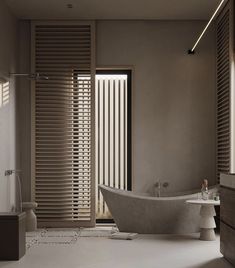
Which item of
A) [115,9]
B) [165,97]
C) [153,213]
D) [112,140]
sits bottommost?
[153,213]

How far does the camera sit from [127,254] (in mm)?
5488

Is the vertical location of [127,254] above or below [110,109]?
below

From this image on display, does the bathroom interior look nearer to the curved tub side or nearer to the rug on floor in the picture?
the rug on floor

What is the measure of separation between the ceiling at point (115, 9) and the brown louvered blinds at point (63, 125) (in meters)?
0.34

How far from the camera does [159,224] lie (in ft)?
22.5

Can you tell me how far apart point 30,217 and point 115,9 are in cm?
296

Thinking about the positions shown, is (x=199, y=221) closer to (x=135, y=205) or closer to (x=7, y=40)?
(x=135, y=205)

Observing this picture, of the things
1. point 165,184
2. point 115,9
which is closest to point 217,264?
point 165,184

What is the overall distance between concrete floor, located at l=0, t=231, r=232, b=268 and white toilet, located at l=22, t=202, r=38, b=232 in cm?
104

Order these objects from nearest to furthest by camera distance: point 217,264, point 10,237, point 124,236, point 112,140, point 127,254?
point 217,264, point 10,237, point 127,254, point 124,236, point 112,140

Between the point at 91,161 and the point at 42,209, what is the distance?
3.14 feet

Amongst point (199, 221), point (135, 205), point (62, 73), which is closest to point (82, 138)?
point (62, 73)

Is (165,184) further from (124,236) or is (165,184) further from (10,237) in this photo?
(10,237)

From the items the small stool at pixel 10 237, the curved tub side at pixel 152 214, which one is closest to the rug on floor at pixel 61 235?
the curved tub side at pixel 152 214
